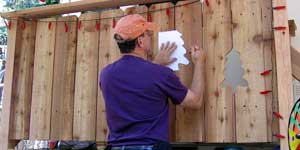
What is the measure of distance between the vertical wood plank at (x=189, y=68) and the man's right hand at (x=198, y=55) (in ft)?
0.17

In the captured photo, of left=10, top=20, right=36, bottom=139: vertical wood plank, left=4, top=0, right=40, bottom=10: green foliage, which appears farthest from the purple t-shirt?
left=4, top=0, right=40, bottom=10: green foliage

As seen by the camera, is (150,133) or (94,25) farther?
(94,25)

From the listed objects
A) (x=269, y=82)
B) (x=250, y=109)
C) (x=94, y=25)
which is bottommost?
(x=250, y=109)

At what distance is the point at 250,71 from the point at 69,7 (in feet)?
4.38

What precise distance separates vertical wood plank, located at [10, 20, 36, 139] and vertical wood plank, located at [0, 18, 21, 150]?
1.0 inches

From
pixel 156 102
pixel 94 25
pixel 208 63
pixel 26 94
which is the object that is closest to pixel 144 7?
pixel 94 25

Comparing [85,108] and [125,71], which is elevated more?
[125,71]

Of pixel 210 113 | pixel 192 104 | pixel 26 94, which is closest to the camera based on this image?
pixel 192 104

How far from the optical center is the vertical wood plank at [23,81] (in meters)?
2.39

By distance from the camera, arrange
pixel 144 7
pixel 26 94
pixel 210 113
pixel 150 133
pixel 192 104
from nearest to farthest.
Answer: pixel 150 133
pixel 192 104
pixel 210 113
pixel 144 7
pixel 26 94

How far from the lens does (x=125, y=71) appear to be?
1696 millimetres

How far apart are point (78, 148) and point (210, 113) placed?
121 centimetres

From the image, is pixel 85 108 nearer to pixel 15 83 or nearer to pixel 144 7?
pixel 15 83

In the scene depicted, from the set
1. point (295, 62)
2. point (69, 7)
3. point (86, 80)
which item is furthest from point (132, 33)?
point (295, 62)
